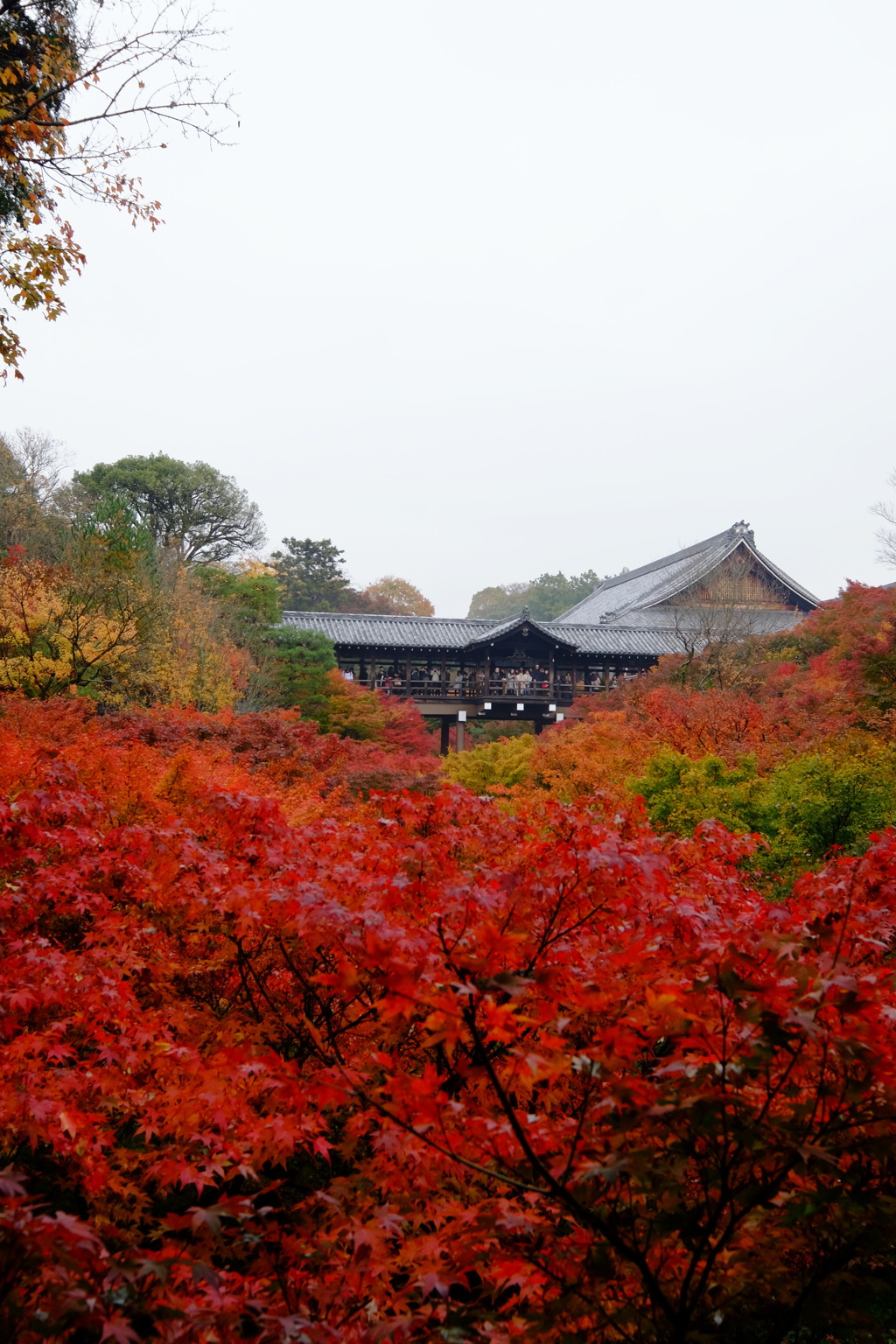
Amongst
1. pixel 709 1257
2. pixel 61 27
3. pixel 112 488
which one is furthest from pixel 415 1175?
pixel 112 488

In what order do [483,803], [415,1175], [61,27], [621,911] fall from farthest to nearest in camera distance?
A: [61,27] → [483,803] → [621,911] → [415,1175]

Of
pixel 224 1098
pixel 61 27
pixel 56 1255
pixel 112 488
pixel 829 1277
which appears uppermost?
pixel 112 488

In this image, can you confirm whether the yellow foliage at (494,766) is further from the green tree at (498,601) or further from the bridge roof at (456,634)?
the green tree at (498,601)

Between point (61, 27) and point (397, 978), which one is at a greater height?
point (61, 27)

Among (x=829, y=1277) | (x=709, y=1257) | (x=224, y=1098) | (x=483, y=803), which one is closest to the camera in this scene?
(x=709, y=1257)

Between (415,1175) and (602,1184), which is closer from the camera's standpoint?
(602,1184)

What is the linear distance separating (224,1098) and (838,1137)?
1.94 meters

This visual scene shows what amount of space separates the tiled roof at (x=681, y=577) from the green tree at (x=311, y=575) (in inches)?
505

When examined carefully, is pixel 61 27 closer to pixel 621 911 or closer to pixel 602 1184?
pixel 621 911

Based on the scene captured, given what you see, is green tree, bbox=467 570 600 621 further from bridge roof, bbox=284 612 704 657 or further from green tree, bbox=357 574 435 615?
bridge roof, bbox=284 612 704 657

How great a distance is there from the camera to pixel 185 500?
1548 inches

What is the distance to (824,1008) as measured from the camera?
222cm

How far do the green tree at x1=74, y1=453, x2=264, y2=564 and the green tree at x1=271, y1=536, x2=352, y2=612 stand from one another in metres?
3.24

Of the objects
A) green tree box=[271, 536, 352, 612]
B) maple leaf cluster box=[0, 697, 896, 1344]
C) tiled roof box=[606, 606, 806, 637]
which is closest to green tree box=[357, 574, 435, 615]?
green tree box=[271, 536, 352, 612]
